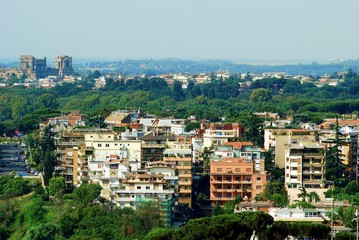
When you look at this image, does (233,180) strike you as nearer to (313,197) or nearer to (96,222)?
(313,197)

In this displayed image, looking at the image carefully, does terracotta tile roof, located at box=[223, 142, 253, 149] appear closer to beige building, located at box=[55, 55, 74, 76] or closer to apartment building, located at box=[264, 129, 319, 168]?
apartment building, located at box=[264, 129, 319, 168]

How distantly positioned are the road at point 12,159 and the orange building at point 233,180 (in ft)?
25.1

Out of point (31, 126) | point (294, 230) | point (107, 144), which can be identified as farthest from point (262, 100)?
point (294, 230)

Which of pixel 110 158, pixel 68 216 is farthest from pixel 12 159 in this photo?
pixel 68 216

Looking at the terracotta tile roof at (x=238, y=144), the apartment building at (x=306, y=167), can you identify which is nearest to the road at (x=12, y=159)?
the terracotta tile roof at (x=238, y=144)

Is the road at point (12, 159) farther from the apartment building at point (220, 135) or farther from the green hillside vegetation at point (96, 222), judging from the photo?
the apartment building at point (220, 135)

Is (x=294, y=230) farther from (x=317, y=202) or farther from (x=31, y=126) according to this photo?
(x=31, y=126)

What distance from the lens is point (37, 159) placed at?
135 feet

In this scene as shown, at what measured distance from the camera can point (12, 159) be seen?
4369 cm

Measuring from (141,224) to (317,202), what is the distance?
5102mm

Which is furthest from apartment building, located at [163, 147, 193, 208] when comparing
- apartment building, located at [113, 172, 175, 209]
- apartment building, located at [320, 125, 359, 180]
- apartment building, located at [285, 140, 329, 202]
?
apartment building, located at [320, 125, 359, 180]

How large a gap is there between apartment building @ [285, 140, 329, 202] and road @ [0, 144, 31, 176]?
948cm

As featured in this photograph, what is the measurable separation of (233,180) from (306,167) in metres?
2.22

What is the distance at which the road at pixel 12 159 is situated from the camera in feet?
133
